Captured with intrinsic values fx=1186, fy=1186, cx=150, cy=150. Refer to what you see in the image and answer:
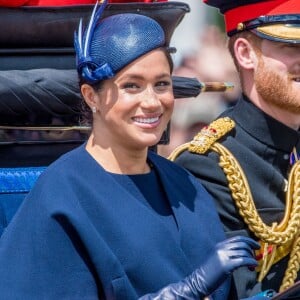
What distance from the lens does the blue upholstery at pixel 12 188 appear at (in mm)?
3104

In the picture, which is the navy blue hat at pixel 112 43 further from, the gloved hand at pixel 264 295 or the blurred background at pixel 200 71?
the blurred background at pixel 200 71

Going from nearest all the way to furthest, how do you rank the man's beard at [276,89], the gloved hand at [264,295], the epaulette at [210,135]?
the gloved hand at [264,295]
the man's beard at [276,89]
the epaulette at [210,135]

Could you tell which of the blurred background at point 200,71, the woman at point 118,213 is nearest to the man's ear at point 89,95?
the woman at point 118,213

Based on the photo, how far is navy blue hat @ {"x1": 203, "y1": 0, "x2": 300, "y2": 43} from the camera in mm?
3311

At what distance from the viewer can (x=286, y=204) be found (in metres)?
3.40

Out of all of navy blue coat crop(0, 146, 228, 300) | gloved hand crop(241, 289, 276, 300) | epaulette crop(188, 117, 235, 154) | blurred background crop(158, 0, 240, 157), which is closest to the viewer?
navy blue coat crop(0, 146, 228, 300)

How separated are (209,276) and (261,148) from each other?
0.77 meters

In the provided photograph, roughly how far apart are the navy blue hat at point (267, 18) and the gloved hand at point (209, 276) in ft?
2.57

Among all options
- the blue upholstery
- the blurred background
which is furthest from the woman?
the blurred background

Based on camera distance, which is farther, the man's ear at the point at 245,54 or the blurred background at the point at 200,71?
the blurred background at the point at 200,71

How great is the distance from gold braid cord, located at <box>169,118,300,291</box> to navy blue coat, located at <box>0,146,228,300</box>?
45cm

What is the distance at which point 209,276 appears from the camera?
2732 mm

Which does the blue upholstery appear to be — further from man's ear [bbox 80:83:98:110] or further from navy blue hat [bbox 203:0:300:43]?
navy blue hat [bbox 203:0:300:43]

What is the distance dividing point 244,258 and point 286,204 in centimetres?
68
